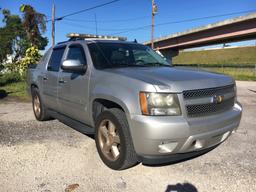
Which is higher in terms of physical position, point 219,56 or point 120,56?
point 219,56

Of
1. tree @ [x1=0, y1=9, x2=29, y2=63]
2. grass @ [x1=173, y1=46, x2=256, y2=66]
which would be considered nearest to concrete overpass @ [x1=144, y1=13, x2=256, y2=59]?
grass @ [x1=173, y1=46, x2=256, y2=66]

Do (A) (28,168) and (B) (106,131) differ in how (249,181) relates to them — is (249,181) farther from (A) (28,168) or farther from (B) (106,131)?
(A) (28,168)

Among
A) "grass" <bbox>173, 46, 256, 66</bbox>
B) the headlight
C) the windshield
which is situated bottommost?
the headlight

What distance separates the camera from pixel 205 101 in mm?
3389

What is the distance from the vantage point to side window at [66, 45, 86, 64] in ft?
14.9

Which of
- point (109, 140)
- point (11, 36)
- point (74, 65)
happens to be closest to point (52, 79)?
point (74, 65)

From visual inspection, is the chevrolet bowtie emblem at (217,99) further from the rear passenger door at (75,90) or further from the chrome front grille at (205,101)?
the rear passenger door at (75,90)

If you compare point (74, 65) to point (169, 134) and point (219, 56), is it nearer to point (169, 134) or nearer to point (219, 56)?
point (169, 134)

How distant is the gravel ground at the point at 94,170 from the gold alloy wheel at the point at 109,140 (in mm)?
198

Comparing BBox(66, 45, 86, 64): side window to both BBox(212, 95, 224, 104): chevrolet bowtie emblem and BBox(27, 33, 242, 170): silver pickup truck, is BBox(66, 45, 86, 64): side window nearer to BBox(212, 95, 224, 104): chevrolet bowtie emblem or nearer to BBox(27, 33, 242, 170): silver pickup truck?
BBox(27, 33, 242, 170): silver pickup truck

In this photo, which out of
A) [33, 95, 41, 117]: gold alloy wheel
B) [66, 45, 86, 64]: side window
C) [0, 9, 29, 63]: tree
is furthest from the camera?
[0, 9, 29, 63]: tree

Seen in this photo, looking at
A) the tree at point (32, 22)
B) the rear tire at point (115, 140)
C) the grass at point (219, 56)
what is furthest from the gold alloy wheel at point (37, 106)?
the grass at point (219, 56)

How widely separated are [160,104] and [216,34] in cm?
3400

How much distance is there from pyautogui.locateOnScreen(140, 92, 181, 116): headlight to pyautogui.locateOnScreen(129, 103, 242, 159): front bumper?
6cm
